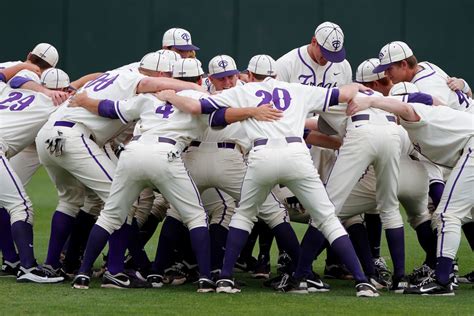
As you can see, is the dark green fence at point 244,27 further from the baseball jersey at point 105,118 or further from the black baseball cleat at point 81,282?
the black baseball cleat at point 81,282

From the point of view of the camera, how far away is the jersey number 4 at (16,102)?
8.80 meters

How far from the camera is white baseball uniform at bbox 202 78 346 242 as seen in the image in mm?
A: 7520

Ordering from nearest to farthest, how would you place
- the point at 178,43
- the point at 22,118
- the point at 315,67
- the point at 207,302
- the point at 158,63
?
1. the point at 207,302
2. the point at 158,63
3. the point at 22,118
4. the point at 315,67
5. the point at 178,43

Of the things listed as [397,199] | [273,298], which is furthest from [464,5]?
[273,298]

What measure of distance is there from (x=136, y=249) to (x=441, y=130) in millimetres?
2604

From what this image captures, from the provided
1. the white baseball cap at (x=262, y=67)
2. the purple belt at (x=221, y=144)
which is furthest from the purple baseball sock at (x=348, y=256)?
the white baseball cap at (x=262, y=67)

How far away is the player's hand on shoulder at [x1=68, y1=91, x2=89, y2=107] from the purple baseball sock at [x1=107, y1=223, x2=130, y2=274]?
1054mm

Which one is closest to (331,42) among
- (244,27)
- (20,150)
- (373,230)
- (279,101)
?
(279,101)

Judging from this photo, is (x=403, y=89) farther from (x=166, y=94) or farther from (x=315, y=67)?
(x=166, y=94)

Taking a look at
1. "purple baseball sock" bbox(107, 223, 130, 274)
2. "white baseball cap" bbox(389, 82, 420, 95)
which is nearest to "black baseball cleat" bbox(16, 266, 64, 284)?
"purple baseball sock" bbox(107, 223, 130, 274)

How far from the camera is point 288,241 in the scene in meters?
8.21

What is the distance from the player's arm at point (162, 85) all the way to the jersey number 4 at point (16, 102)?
1179 millimetres

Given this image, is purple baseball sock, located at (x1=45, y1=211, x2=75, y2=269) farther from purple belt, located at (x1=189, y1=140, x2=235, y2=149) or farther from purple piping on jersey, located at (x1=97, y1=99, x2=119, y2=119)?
purple belt, located at (x1=189, y1=140, x2=235, y2=149)

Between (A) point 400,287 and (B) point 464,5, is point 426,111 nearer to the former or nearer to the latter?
(A) point 400,287
